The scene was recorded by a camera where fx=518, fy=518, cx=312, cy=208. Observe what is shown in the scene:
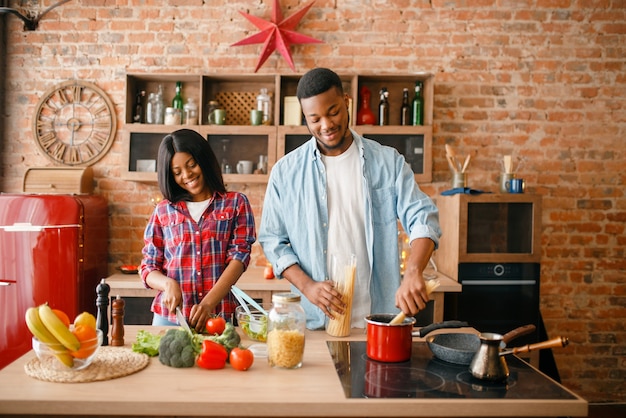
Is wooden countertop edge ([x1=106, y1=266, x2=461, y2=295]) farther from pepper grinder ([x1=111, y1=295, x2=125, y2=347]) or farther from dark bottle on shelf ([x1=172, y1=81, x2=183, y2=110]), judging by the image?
pepper grinder ([x1=111, y1=295, x2=125, y2=347])

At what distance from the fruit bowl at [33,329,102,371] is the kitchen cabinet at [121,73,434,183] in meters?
2.25

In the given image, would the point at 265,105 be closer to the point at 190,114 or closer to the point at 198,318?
the point at 190,114

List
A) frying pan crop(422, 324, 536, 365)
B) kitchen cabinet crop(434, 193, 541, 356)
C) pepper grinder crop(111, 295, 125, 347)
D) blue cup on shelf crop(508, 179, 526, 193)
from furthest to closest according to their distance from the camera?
blue cup on shelf crop(508, 179, 526, 193)
kitchen cabinet crop(434, 193, 541, 356)
pepper grinder crop(111, 295, 125, 347)
frying pan crop(422, 324, 536, 365)

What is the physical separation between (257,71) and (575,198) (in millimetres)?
2479

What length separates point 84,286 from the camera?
3283mm

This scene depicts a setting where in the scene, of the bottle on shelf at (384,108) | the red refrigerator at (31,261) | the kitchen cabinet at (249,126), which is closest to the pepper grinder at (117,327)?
the red refrigerator at (31,261)

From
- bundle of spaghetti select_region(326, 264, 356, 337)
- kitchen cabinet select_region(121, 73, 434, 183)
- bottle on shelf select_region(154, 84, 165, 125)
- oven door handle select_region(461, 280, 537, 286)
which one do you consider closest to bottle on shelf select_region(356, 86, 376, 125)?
kitchen cabinet select_region(121, 73, 434, 183)

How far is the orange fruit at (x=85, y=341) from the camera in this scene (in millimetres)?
1330

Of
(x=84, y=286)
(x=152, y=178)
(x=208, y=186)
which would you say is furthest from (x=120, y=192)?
(x=208, y=186)

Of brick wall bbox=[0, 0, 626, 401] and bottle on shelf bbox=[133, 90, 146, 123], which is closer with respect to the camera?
bottle on shelf bbox=[133, 90, 146, 123]

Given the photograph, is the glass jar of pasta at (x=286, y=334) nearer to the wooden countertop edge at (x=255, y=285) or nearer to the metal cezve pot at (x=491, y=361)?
the metal cezve pot at (x=491, y=361)

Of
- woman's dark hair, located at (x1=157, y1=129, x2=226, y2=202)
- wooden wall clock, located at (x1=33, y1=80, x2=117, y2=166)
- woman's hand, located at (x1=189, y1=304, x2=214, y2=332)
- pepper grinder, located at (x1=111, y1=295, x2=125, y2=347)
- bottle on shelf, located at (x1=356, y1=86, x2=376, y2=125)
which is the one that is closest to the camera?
pepper grinder, located at (x1=111, y1=295, x2=125, y2=347)

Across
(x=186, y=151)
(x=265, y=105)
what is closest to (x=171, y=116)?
(x=265, y=105)

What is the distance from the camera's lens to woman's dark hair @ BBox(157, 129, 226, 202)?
1.98m
